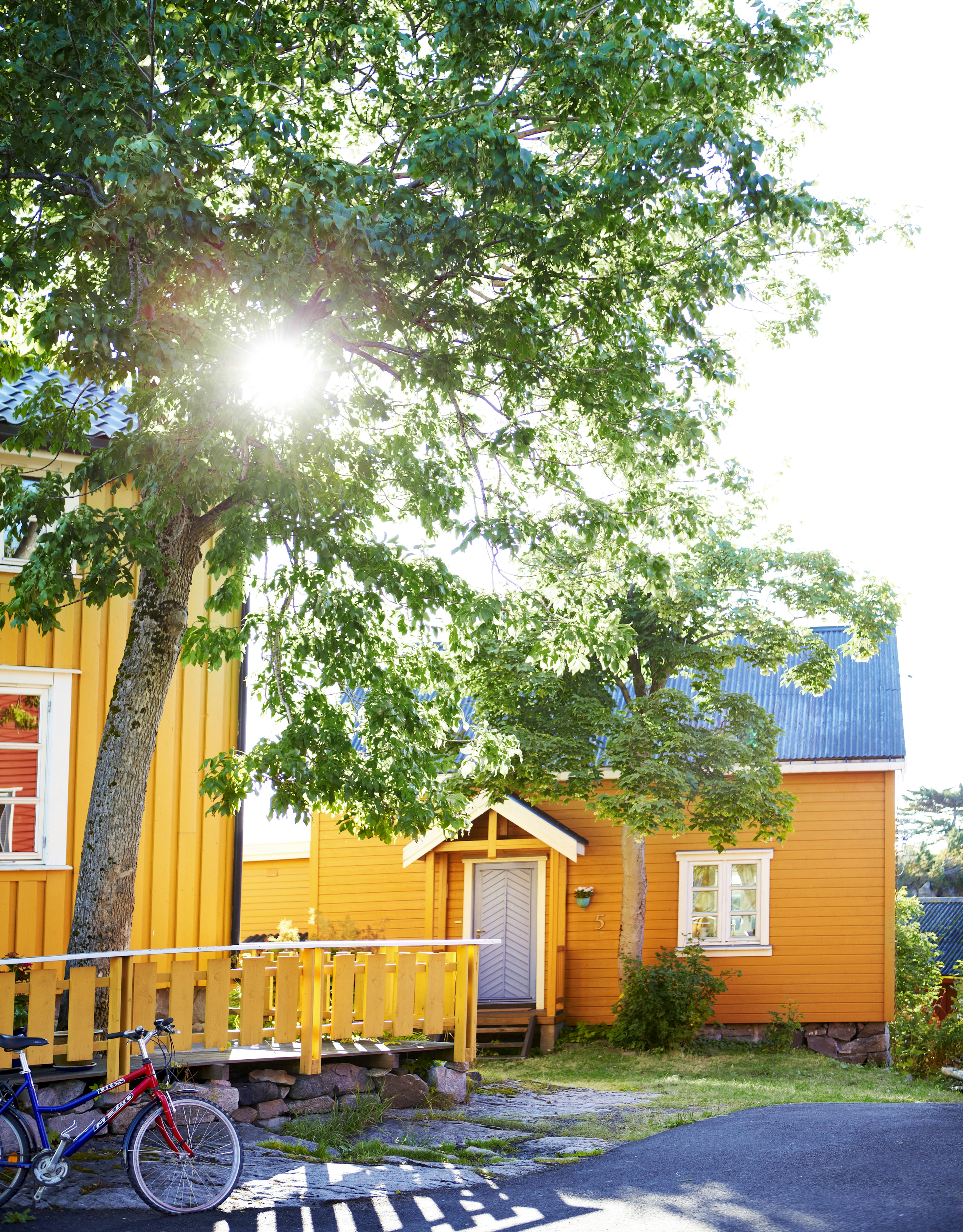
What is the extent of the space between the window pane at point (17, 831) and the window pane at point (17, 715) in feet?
2.35

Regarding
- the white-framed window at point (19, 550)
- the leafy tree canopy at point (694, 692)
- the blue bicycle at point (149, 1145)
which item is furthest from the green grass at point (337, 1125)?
the leafy tree canopy at point (694, 692)

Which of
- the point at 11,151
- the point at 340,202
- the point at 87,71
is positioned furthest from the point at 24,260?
the point at 340,202

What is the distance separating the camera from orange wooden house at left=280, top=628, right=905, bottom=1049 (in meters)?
18.2

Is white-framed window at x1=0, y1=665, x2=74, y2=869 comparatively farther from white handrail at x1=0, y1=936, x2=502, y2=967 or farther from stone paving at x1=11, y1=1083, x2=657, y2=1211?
stone paving at x1=11, y1=1083, x2=657, y2=1211

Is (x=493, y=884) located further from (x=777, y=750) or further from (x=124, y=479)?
(x=124, y=479)

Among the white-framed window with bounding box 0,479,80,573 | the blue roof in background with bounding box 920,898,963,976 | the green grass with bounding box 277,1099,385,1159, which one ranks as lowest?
the blue roof in background with bounding box 920,898,963,976

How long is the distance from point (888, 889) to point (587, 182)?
1303 centimetres

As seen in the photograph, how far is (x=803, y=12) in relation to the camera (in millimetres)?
9930

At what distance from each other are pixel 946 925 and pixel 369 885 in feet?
69.5

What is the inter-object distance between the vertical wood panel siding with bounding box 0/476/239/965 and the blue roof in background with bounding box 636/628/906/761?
358 inches

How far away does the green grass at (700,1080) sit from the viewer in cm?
984

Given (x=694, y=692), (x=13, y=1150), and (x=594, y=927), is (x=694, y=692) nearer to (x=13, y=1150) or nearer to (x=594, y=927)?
(x=594, y=927)

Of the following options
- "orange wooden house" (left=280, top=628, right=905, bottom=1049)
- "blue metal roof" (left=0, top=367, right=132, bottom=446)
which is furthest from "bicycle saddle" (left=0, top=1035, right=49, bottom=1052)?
"orange wooden house" (left=280, top=628, right=905, bottom=1049)

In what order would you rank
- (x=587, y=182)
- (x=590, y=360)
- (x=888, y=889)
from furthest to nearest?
(x=888, y=889)
(x=590, y=360)
(x=587, y=182)
